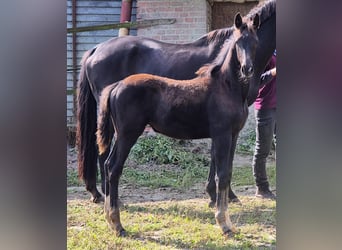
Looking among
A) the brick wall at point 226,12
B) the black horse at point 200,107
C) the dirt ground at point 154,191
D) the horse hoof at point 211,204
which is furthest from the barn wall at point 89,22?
the horse hoof at point 211,204

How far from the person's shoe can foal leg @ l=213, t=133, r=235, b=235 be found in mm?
202

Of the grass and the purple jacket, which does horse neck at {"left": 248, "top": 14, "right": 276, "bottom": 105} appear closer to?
the purple jacket

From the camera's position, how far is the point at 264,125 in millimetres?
3229

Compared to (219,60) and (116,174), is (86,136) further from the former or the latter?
(219,60)

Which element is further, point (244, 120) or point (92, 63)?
point (92, 63)

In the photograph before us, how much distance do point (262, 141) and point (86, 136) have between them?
1.12 m

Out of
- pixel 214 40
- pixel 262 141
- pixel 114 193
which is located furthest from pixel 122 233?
pixel 214 40

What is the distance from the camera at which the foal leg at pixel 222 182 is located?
3.15 meters

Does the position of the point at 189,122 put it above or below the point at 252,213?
above

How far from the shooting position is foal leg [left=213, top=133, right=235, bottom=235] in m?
3.15
